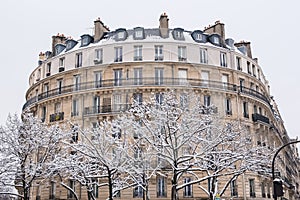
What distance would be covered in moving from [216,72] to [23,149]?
16.8 meters

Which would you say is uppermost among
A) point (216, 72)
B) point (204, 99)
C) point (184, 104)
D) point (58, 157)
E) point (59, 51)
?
point (59, 51)

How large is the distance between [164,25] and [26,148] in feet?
53.1

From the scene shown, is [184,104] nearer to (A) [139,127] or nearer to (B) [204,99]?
(A) [139,127]

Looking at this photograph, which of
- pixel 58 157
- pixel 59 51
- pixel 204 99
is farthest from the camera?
pixel 59 51

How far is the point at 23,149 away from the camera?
28047 millimetres

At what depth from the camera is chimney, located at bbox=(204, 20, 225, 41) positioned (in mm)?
39094

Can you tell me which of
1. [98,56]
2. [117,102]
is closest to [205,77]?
[117,102]

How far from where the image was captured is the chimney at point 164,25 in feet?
120

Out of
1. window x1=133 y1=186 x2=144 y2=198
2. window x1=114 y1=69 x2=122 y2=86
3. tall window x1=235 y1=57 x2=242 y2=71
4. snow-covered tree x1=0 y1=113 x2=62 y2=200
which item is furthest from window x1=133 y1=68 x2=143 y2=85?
tall window x1=235 y1=57 x2=242 y2=71

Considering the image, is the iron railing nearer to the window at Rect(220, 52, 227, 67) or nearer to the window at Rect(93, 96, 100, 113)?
the window at Rect(93, 96, 100, 113)

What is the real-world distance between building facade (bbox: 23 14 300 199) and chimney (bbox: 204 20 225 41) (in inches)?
25.2

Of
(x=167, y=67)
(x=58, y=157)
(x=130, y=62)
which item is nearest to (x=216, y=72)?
(x=167, y=67)

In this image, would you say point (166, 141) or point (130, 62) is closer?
point (166, 141)

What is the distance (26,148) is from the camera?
92.0 feet
